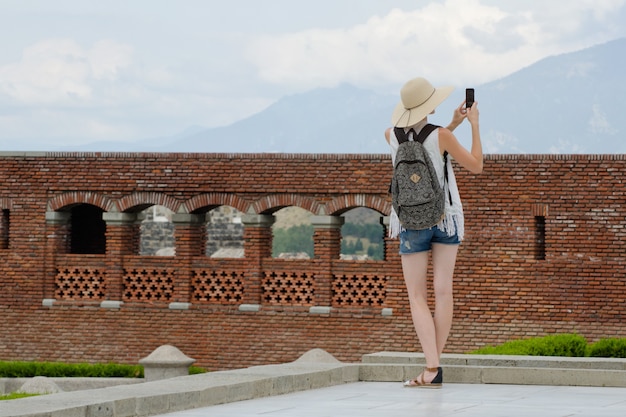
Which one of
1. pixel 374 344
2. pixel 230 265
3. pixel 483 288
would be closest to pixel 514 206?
pixel 483 288

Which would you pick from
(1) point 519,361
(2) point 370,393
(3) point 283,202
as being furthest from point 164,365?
(2) point 370,393

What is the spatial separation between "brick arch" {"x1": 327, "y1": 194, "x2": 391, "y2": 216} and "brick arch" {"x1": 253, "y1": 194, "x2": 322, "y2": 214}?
252mm

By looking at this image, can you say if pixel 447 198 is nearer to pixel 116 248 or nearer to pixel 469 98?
pixel 469 98

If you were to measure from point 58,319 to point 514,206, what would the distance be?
7649 mm

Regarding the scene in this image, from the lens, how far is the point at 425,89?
29.9 ft

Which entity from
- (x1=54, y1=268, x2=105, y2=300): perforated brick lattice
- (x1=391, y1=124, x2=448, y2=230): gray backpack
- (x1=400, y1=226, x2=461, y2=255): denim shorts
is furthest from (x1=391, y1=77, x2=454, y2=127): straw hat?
(x1=54, y1=268, x2=105, y2=300): perforated brick lattice

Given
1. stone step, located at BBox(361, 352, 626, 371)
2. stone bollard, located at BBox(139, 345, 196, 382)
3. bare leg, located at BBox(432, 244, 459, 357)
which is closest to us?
bare leg, located at BBox(432, 244, 459, 357)

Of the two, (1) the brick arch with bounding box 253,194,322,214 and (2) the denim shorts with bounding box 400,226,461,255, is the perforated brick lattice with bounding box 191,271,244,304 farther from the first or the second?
(2) the denim shorts with bounding box 400,226,461,255

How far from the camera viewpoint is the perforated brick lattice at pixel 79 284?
23016mm

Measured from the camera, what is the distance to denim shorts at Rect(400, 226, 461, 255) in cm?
896

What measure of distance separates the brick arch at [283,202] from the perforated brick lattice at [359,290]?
1.18 meters

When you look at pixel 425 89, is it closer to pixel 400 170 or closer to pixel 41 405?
pixel 400 170

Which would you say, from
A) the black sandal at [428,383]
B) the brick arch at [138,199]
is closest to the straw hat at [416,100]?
the black sandal at [428,383]

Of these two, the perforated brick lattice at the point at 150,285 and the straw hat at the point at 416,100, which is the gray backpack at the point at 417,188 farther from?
the perforated brick lattice at the point at 150,285
